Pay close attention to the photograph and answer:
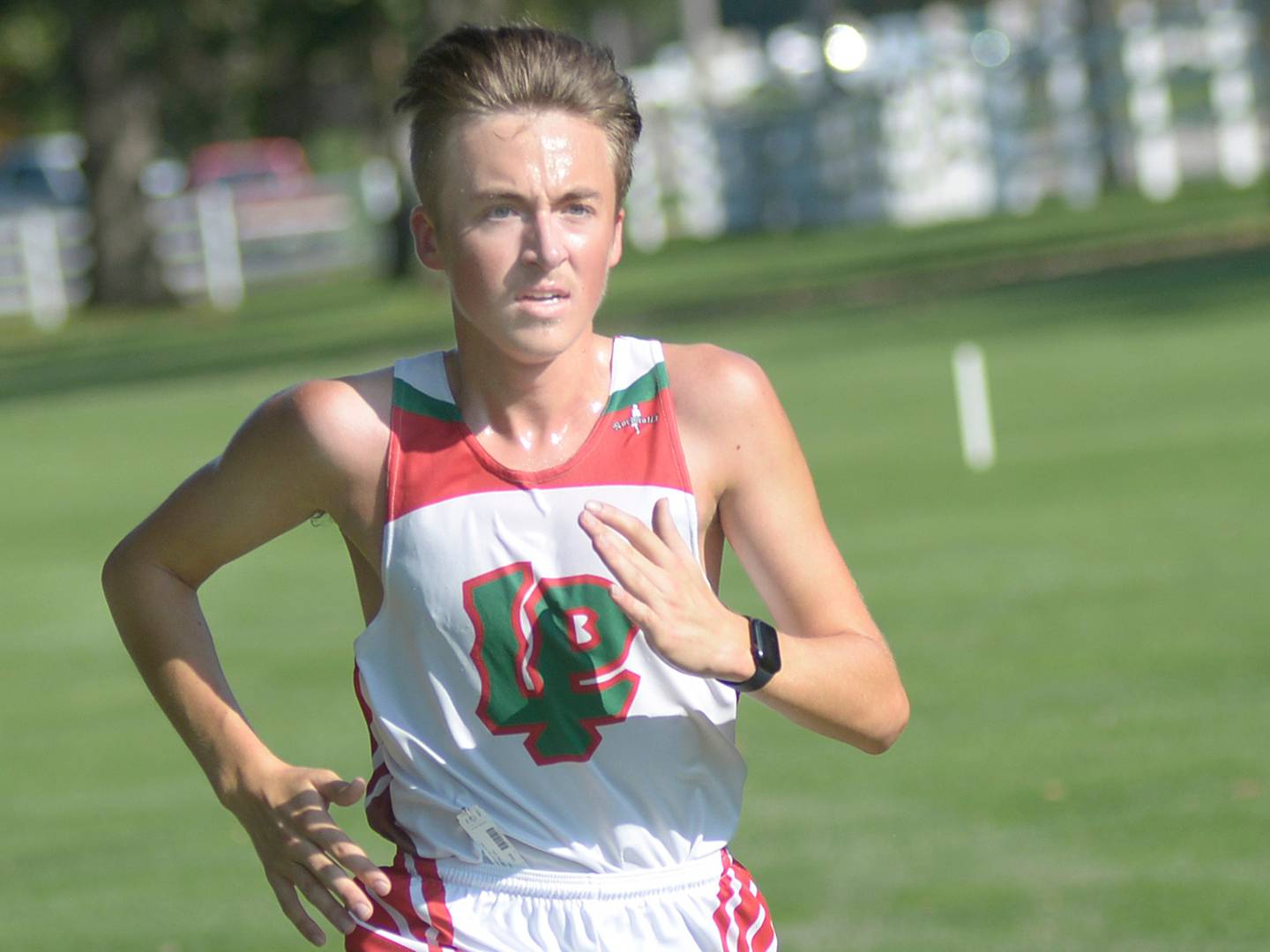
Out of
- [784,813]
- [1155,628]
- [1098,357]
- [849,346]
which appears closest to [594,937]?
[784,813]

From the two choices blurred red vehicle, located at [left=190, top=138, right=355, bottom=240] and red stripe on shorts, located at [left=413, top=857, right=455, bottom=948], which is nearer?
red stripe on shorts, located at [left=413, top=857, right=455, bottom=948]

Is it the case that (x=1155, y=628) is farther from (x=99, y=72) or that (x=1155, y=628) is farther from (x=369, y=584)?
(x=99, y=72)

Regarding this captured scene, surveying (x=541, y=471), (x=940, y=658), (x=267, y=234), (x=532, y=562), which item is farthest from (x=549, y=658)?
(x=267, y=234)

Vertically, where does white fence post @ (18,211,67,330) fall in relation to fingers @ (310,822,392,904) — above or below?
below

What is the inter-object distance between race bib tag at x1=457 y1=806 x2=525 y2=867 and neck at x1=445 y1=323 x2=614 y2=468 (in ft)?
1.63

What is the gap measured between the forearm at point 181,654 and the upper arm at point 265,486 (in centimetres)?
3

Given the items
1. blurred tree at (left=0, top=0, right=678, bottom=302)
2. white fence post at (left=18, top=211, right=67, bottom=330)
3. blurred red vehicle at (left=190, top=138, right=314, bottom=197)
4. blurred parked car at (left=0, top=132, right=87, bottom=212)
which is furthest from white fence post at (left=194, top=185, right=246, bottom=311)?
blurred parked car at (left=0, top=132, right=87, bottom=212)

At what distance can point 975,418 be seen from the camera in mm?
16250

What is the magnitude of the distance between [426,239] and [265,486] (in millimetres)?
431

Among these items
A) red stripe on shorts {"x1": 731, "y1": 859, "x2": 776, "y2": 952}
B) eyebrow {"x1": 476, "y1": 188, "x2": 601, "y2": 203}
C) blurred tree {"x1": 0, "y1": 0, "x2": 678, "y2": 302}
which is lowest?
red stripe on shorts {"x1": 731, "y1": 859, "x2": 776, "y2": 952}

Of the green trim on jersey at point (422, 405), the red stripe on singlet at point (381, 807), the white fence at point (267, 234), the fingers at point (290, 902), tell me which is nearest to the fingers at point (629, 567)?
the green trim on jersey at point (422, 405)

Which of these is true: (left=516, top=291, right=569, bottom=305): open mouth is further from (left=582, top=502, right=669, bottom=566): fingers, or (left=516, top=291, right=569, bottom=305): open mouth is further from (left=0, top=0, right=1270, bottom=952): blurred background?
(left=0, top=0, right=1270, bottom=952): blurred background

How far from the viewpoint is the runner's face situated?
10.3 feet

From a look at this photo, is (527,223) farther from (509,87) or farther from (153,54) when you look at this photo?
(153,54)
